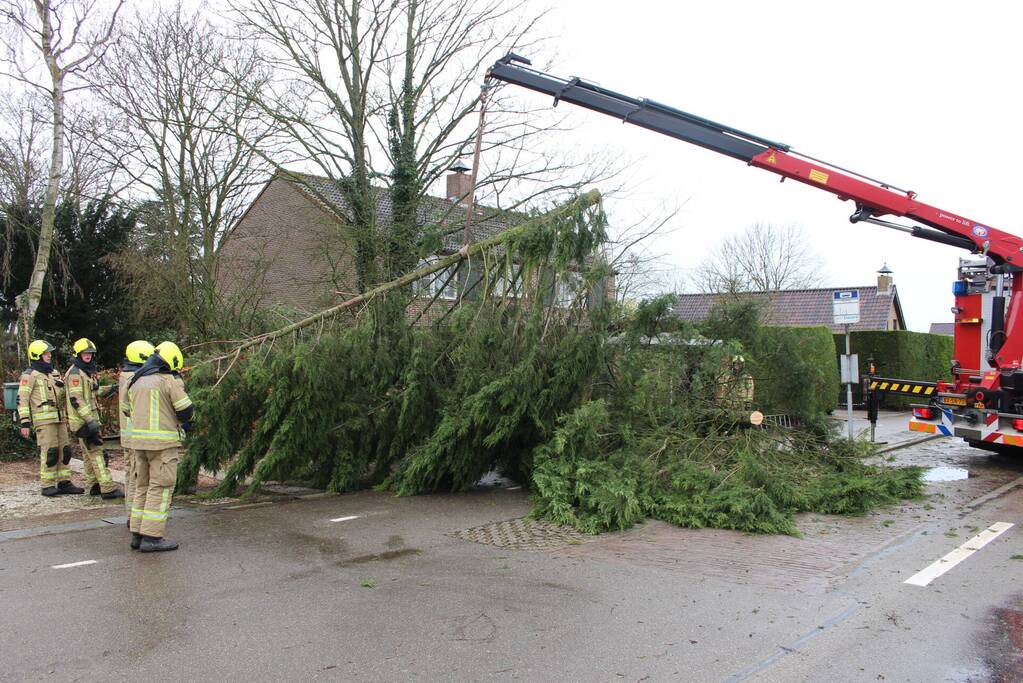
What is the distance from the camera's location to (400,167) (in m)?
15.2

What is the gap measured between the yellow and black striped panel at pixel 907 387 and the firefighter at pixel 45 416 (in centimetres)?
1231

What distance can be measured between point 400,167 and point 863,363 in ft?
56.4

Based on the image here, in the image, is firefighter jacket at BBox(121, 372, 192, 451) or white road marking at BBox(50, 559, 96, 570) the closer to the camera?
white road marking at BBox(50, 559, 96, 570)

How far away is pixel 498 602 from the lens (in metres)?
5.24

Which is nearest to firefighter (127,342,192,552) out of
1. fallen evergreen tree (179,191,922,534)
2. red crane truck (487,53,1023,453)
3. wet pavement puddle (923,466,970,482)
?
fallen evergreen tree (179,191,922,534)

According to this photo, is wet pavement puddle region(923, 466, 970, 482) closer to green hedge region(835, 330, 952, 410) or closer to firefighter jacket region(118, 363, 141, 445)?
firefighter jacket region(118, 363, 141, 445)

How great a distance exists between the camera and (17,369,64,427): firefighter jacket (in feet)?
28.5

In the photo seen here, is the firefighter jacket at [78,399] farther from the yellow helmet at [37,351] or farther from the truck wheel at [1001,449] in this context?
the truck wheel at [1001,449]

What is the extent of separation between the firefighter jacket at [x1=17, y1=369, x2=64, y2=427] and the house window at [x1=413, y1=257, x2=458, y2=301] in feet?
14.1

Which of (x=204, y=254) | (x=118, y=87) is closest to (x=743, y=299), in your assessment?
(x=204, y=254)

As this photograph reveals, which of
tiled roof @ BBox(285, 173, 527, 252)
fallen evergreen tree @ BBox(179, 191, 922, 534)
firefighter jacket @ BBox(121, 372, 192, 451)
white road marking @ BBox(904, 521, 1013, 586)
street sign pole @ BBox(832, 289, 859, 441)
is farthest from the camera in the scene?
street sign pole @ BBox(832, 289, 859, 441)

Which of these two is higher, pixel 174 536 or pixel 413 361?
pixel 413 361

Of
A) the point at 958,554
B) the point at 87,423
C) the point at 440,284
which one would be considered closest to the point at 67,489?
the point at 87,423

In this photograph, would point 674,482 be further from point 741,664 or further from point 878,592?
point 741,664
